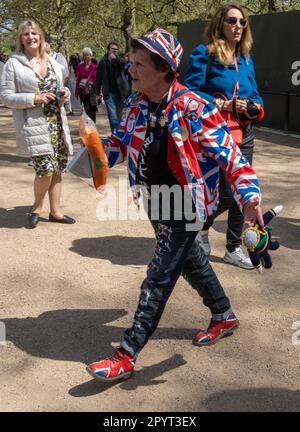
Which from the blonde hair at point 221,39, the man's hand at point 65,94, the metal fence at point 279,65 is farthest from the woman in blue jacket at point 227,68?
the metal fence at point 279,65

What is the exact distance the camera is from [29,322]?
3834 millimetres

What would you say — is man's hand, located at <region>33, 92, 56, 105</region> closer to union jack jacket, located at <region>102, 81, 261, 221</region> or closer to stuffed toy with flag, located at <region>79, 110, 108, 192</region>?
stuffed toy with flag, located at <region>79, 110, 108, 192</region>

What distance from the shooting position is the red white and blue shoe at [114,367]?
120 inches

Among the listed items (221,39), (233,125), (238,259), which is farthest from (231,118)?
(238,259)

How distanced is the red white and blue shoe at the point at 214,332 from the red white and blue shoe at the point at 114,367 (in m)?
0.55

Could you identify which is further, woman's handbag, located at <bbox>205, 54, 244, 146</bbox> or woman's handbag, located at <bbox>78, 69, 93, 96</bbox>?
woman's handbag, located at <bbox>78, 69, 93, 96</bbox>

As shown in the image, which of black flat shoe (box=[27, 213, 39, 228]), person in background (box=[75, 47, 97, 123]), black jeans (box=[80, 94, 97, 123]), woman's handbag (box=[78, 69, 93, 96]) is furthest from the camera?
woman's handbag (box=[78, 69, 93, 96])

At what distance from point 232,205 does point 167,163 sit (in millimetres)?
1713

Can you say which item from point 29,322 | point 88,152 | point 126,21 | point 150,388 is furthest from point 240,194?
point 126,21

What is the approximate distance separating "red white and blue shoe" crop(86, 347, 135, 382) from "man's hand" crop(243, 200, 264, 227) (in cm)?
94

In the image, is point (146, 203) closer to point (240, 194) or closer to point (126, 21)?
point (240, 194)

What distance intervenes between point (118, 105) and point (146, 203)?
781 centimetres

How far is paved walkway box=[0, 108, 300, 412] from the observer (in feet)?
9.86

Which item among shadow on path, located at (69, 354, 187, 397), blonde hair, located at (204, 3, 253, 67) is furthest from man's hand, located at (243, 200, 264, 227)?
blonde hair, located at (204, 3, 253, 67)
